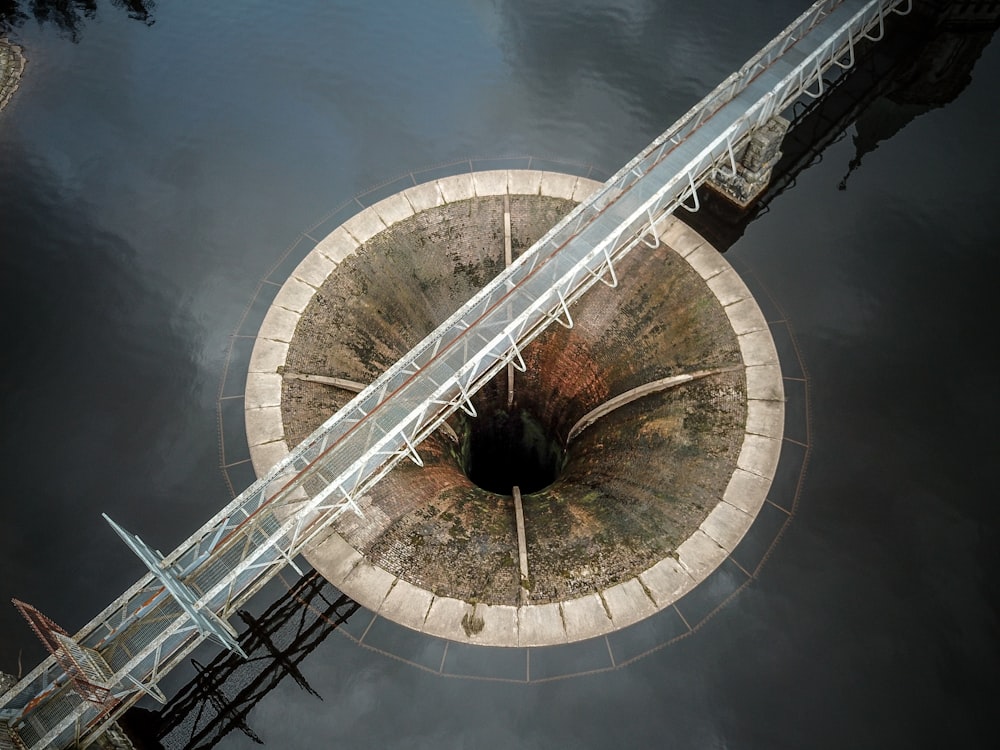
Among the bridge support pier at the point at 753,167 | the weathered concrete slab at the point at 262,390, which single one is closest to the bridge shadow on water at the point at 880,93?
the bridge support pier at the point at 753,167

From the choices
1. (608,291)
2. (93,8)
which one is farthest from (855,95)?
(93,8)

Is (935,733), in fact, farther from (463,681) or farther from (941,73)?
(941,73)

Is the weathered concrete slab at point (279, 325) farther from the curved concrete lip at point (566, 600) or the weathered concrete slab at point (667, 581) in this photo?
the weathered concrete slab at point (667, 581)

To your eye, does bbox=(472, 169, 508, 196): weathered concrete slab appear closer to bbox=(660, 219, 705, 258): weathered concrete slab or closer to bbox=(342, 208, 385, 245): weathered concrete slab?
bbox=(342, 208, 385, 245): weathered concrete slab

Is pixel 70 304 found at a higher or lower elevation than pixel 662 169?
higher

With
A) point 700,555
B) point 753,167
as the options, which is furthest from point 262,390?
point 753,167

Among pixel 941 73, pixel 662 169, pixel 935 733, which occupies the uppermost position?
pixel 662 169

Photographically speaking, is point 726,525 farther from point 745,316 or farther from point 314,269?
point 314,269

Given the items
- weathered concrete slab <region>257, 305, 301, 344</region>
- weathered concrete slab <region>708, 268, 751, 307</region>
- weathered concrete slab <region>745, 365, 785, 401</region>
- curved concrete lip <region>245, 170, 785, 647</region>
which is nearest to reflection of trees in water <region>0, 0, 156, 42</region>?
curved concrete lip <region>245, 170, 785, 647</region>
